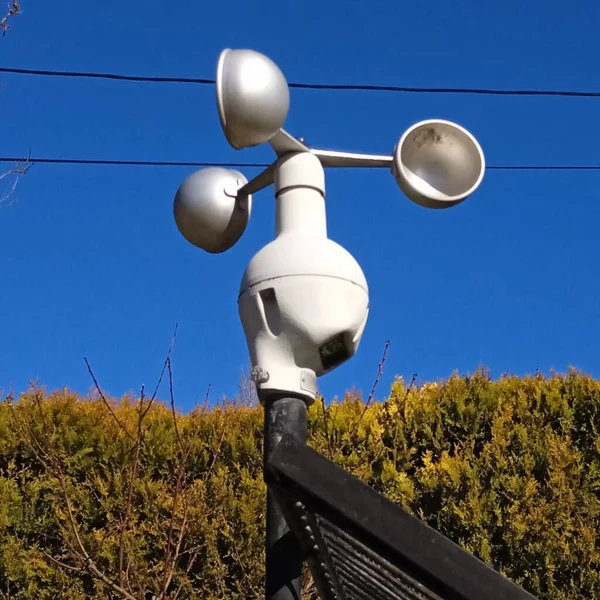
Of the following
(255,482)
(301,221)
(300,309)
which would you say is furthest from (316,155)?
(255,482)

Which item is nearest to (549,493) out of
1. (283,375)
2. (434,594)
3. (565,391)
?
(565,391)

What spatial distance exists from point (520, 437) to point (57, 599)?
2362mm

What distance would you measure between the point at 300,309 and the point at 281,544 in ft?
1.60

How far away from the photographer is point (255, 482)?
4.50 m

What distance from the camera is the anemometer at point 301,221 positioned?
198 centimetres

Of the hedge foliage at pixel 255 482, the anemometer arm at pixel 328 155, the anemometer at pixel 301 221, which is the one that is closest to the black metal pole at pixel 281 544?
the anemometer at pixel 301 221

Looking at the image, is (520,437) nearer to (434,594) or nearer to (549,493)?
(549,493)

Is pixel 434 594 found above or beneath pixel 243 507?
beneath

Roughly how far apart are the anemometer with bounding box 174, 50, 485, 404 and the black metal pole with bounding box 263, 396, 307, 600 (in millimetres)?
59

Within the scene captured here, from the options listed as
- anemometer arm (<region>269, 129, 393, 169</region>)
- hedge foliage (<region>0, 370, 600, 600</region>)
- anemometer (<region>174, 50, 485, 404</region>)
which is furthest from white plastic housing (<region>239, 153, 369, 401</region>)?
hedge foliage (<region>0, 370, 600, 600</region>)

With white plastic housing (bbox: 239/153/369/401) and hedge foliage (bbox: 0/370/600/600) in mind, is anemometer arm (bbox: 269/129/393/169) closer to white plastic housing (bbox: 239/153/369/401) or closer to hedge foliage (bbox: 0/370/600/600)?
white plastic housing (bbox: 239/153/369/401)

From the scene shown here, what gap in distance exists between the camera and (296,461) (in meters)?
1.18

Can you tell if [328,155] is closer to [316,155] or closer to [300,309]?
[316,155]

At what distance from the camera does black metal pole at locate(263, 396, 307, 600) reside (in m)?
1.80
